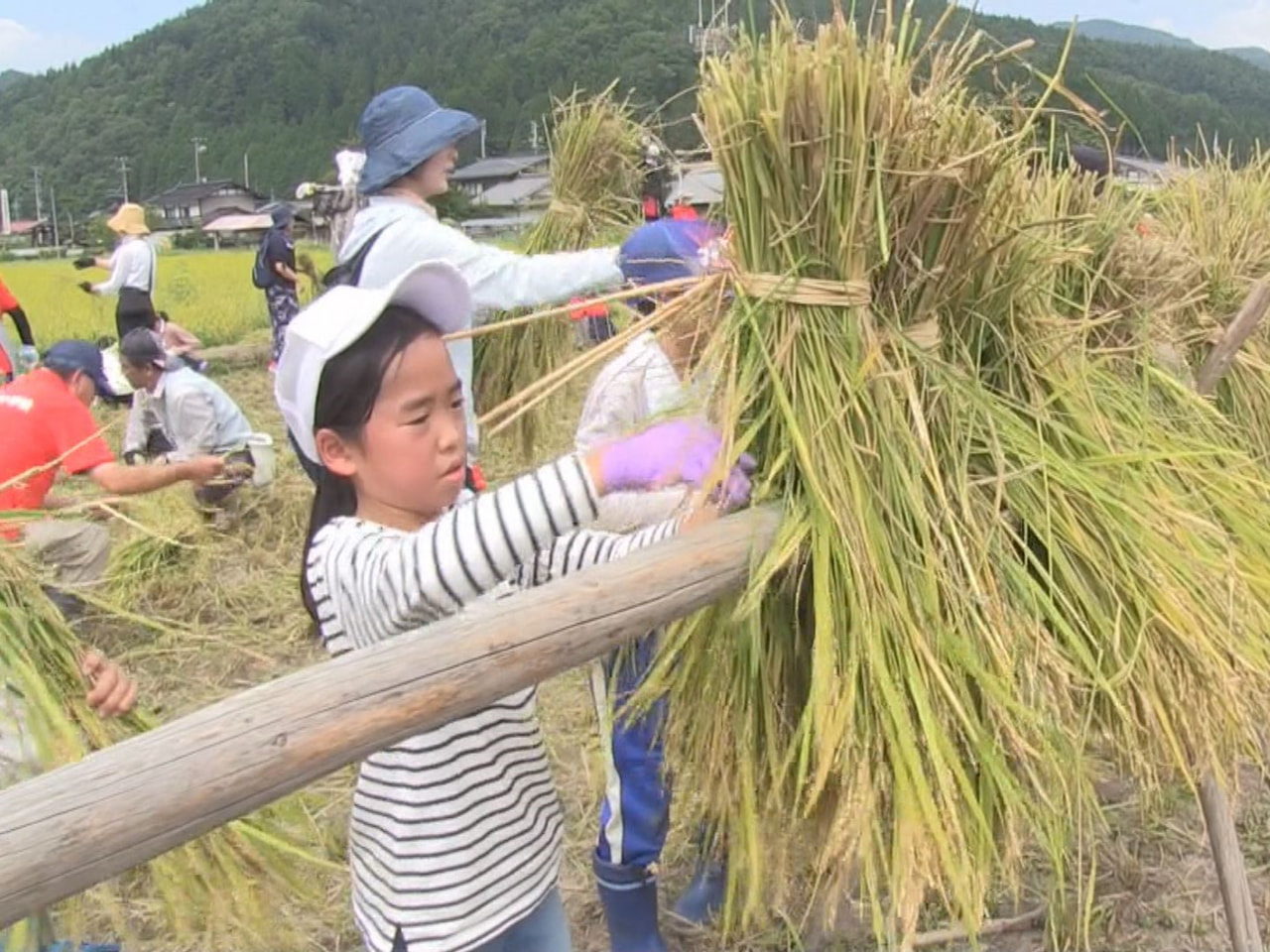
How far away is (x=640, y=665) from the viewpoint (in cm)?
160

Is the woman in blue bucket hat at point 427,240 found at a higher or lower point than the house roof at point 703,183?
lower

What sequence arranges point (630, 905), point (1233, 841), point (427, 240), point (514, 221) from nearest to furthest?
point (1233, 841) → point (630, 905) → point (427, 240) → point (514, 221)

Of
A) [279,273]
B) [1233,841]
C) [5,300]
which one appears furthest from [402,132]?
[279,273]

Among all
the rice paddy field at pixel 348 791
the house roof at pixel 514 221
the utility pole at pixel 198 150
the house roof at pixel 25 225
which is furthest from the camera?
the utility pole at pixel 198 150

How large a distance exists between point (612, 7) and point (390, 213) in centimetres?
1043

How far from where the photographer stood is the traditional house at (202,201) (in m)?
65.8

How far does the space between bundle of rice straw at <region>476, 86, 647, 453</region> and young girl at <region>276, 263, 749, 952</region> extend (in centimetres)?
203

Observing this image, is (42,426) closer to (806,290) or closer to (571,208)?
(571,208)

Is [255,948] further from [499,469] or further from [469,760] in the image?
[499,469]

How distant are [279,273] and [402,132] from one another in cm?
560

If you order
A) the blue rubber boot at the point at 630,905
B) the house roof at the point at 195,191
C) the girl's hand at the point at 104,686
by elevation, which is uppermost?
the girl's hand at the point at 104,686

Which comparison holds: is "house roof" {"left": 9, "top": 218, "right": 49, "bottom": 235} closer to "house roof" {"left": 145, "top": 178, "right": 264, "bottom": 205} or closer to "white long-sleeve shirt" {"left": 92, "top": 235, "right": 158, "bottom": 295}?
"house roof" {"left": 145, "top": 178, "right": 264, "bottom": 205}

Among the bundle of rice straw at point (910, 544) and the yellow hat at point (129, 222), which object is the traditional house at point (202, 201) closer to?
the yellow hat at point (129, 222)

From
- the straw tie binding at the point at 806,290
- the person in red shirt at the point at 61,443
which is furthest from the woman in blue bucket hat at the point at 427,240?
the straw tie binding at the point at 806,290
